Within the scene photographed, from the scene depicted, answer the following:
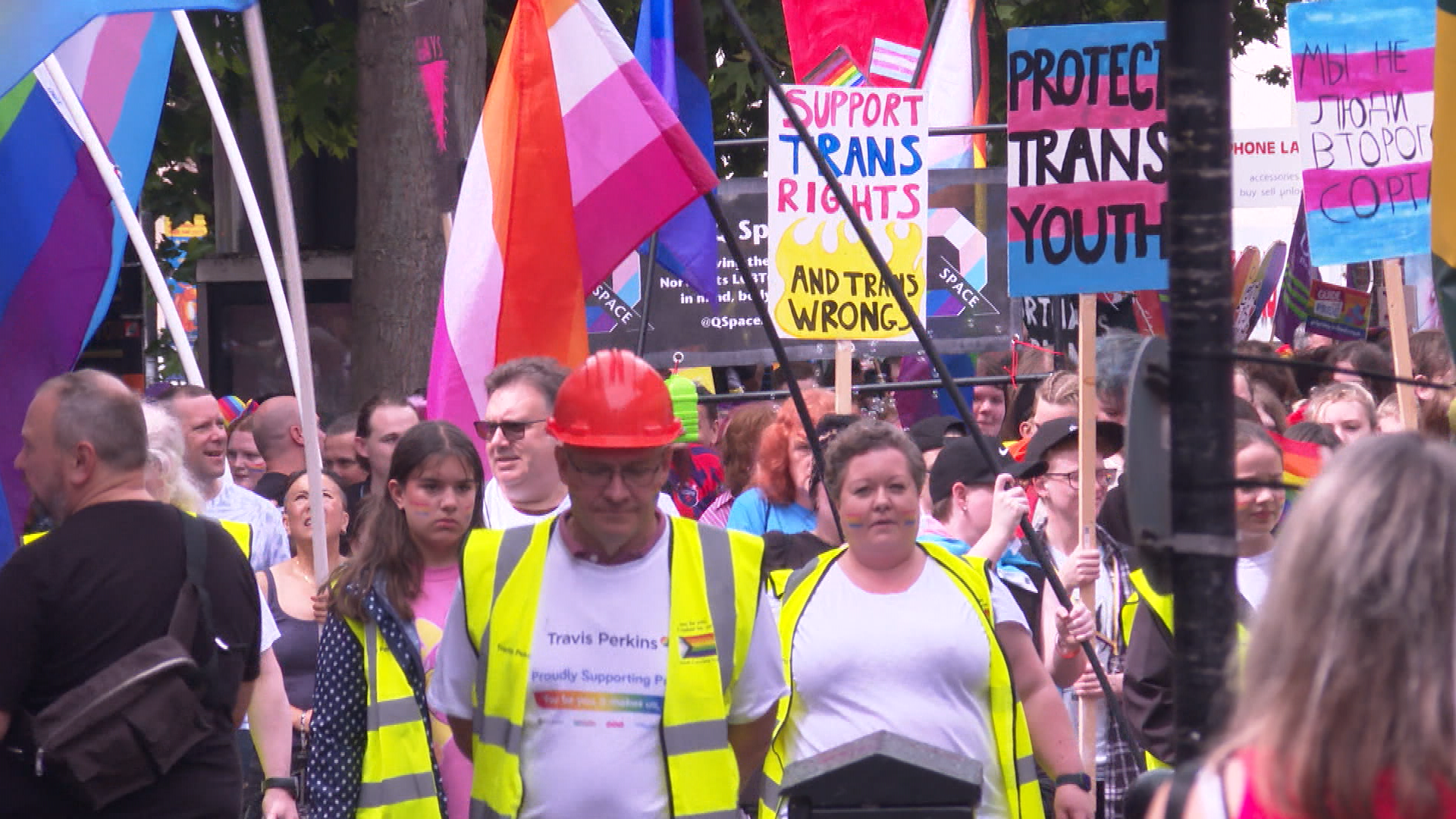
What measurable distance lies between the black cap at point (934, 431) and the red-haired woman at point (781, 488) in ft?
1.34

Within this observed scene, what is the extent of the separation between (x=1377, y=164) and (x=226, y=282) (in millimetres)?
9316

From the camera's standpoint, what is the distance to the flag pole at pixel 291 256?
566 cm

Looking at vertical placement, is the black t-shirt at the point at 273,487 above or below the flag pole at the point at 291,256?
below

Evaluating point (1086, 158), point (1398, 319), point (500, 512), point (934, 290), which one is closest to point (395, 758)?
point (500, 512)

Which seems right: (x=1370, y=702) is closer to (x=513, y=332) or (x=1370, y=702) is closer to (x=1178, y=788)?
(x=1178, y=788)

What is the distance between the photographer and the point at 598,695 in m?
3.86

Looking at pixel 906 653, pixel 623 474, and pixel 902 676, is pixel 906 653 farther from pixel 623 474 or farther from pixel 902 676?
pixel 623 474

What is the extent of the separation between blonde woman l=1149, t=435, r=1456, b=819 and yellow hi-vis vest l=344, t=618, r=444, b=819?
271 centimetres

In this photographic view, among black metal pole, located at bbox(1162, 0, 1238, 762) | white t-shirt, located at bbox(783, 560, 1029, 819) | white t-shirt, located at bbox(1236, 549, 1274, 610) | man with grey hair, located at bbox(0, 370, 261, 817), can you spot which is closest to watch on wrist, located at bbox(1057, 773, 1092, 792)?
white t-shirt, located at bbox(783, 560, 1029, 819)

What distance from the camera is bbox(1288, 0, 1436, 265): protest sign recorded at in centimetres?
826

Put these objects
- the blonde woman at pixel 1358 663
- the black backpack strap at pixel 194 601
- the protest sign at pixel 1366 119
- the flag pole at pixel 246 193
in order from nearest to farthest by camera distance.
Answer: the blonde woman at pixel 1358 663 < the black backpack strap at pixel 194 601 < the flag pole at pixel 246 193 < the protest sign at pixel 1366 119

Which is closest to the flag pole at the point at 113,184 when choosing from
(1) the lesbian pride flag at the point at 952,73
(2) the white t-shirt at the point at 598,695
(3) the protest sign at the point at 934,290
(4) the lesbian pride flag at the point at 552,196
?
(4) the lesbian pride flag at the point at 552,196

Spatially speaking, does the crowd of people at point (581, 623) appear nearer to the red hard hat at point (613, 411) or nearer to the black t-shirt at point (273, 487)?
the red hard hat at point (613, 411)

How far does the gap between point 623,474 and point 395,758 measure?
3.41 ft
